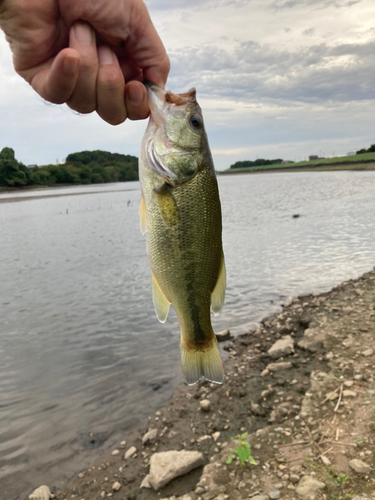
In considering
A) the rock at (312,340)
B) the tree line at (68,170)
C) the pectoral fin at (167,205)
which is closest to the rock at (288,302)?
the rock at (312,340)

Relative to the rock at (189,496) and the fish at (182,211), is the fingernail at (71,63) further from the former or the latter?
the rock at (189,496)

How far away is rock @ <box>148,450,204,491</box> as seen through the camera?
4.67 m

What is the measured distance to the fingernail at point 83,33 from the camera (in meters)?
2.10

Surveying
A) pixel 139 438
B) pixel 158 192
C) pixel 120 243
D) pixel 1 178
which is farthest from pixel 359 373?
pixel 1 178

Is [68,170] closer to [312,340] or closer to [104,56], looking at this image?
[312,340]

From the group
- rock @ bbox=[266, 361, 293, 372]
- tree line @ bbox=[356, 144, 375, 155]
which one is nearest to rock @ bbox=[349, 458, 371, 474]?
rock @ bbox=[266, 361, 293, 372]

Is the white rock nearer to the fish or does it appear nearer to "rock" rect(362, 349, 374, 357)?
"rock" rect(362, 349, 374, 357)

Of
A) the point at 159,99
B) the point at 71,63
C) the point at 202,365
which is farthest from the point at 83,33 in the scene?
the point at 202,365

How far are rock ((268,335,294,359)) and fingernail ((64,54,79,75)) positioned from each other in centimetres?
650

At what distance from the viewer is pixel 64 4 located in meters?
2.09

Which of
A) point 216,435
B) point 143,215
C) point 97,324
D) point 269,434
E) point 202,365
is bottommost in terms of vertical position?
point 97,324

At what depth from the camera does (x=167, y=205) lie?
227cm

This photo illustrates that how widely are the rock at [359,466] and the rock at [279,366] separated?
2.72m

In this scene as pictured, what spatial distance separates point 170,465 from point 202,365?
118 inches
